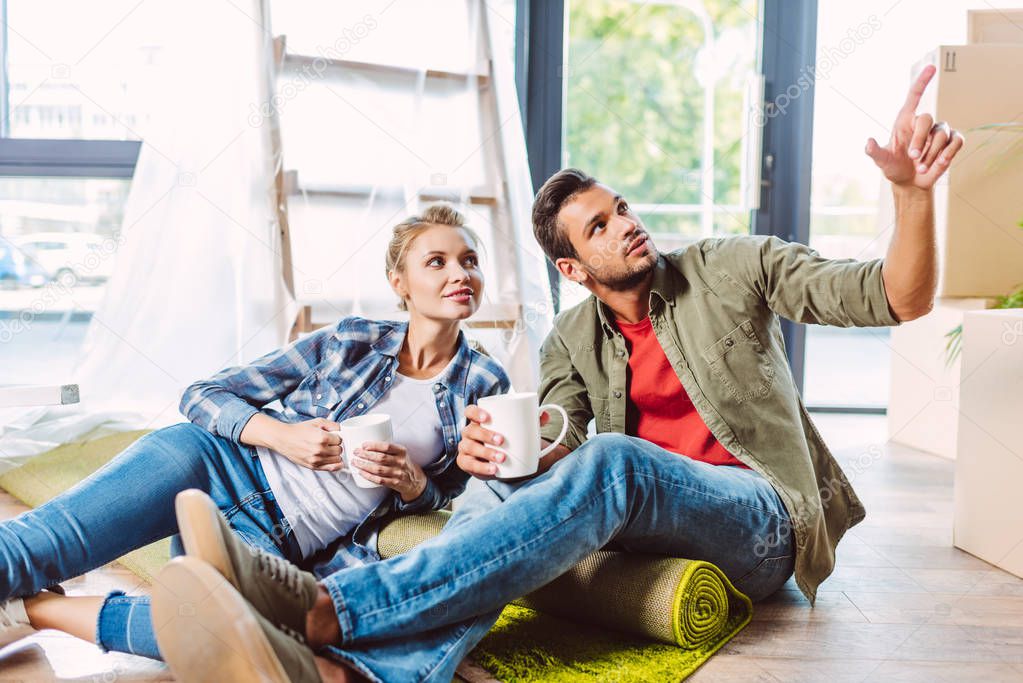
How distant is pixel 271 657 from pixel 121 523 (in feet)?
1.70

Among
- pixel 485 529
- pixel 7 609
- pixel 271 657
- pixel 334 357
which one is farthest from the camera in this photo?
pixel 334 357

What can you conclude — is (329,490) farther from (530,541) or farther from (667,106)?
(667,106)

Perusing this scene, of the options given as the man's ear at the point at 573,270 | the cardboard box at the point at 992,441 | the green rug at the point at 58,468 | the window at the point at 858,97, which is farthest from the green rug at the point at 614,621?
the window at the point at 858,97

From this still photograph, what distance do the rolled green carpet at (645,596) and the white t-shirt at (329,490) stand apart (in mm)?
75

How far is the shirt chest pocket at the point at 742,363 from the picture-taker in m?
1.47

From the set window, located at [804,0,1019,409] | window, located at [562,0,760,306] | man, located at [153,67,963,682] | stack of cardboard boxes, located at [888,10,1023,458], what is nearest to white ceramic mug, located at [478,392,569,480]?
man, located at [153,67,963,682]

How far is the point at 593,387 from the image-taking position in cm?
160

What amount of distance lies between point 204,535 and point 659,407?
2.70 feet

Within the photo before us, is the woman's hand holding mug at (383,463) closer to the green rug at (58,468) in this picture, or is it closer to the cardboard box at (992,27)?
the green rug at (58,468)

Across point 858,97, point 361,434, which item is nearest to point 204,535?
point 361,434

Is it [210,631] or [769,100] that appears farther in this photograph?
[769,100]

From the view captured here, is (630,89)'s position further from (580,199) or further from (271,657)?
(271,657)

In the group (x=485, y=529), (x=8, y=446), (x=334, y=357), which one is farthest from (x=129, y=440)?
(x=485, y=529)

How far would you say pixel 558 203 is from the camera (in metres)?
1.59
